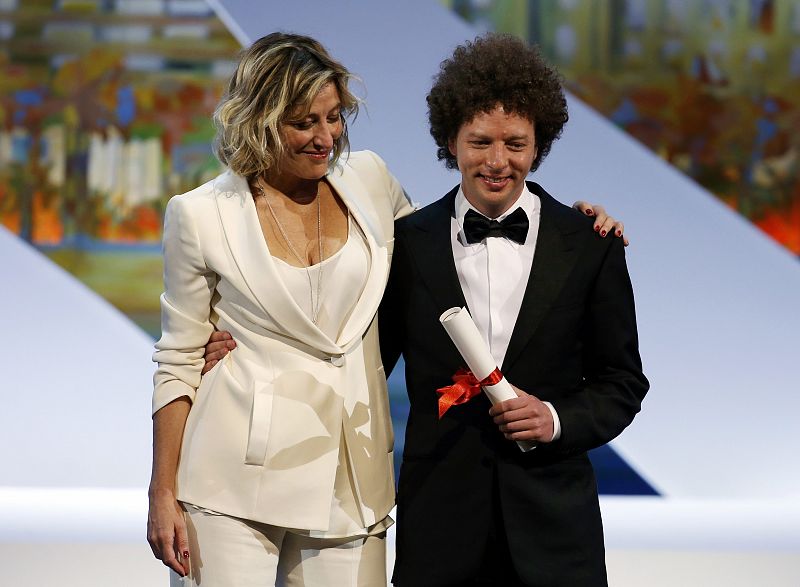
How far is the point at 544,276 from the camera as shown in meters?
2.19

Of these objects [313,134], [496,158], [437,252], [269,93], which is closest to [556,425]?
[437,252]

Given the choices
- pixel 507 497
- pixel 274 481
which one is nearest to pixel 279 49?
pixel 274 481

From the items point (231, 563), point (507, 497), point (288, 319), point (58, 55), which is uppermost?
point (58, 55)

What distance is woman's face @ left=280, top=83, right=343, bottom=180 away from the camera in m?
2.19

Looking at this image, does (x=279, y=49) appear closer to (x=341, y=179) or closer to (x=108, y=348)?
(x=341, y=179)

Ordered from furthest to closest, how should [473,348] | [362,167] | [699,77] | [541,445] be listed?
[699,77]
[362,167]
[541,445]
[473,348]

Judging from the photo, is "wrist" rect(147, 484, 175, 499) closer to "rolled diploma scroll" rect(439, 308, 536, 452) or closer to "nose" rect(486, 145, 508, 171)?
"rolled diploma scroll" rect(439, 308, 536, 452)

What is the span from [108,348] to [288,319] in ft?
10.9

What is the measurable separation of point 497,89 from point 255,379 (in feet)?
2.52

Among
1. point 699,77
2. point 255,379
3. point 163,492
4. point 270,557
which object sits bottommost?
point 270,557

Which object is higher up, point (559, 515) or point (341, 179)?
point (341, 179)

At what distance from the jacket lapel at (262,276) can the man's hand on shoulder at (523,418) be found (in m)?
0.36

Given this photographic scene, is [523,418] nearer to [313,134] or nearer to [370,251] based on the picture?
[370,251]

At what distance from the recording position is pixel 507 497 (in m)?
2.16
